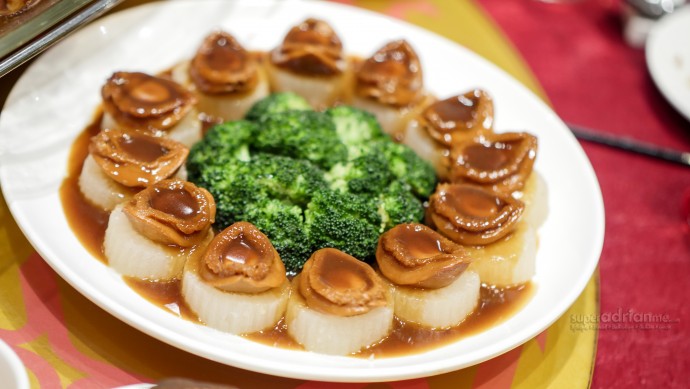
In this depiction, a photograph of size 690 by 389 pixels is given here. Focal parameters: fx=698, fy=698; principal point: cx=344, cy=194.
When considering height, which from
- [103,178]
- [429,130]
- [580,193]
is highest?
[103,178]

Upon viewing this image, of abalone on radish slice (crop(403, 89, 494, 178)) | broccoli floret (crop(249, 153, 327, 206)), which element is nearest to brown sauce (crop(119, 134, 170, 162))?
broccoli floret (crop(249, 153, 327, 206))

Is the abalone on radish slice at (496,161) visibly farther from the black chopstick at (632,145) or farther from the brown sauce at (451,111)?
the black chopstick at (632,145)

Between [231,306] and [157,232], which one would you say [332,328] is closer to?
[231,306]

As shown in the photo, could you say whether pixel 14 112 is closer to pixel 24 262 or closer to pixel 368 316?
pixel 24 262

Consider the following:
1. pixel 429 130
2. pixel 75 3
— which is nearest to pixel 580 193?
pixel 429 130

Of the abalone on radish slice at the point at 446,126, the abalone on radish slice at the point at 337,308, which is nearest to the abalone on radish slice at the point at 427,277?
the abalone on radish slice at the point at 337,308

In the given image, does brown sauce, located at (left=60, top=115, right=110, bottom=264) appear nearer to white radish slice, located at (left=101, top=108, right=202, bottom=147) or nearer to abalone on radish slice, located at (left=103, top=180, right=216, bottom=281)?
abalone on radish slice, located at (left=103, top=180, right=216, bottom=281)

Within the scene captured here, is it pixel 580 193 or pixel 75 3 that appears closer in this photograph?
pixel 75 3
